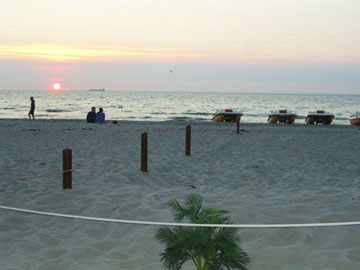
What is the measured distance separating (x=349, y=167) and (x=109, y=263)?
7.58 metres

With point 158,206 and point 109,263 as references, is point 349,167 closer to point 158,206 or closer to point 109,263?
point 158,206

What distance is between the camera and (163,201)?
605 cm

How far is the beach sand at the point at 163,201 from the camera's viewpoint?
13.5 ft

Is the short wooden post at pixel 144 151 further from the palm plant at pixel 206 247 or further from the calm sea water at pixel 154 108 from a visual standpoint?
the calm sea water at pixel 154 108

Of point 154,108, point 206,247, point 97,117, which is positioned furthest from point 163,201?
point 154,108

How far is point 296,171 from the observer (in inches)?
365

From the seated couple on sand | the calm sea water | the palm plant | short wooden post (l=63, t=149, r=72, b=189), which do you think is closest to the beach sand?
short wooden post (l=63, t=149, r=72, b=189)

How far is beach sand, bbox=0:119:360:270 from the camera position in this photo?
4129 millimetres

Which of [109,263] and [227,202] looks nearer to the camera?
[109,263]

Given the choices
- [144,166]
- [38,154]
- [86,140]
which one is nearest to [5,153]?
[38,154]

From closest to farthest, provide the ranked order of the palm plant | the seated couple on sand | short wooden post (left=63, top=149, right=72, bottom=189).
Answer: the palm plant
short wooden post (left=63, top=149, right=72, bottom=189)
the seated couple on sand

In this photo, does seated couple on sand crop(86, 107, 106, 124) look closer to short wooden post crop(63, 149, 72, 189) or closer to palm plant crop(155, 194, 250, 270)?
short wooden post crop(63, 149, 72, 189)

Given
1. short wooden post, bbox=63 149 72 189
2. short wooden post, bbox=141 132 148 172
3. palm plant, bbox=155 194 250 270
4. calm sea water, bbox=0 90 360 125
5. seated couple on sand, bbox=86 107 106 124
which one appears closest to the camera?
palm plant, bbox=155 194 250 270

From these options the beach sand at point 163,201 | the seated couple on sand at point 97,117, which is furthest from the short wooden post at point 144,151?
the seated couple on sand at point 97,117
